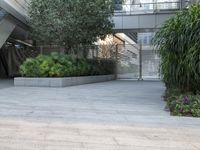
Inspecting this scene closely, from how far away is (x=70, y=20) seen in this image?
1947cm

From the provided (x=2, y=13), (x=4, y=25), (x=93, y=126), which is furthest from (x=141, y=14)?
(x=93, y=126)

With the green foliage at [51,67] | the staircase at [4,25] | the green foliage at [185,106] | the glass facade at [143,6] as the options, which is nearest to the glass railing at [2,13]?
the staircase at [4,25]

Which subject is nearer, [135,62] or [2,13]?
[2,13]

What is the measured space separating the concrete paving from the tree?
369 inches

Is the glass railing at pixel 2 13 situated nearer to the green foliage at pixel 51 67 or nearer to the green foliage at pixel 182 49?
the green foliage at pixel 51 67

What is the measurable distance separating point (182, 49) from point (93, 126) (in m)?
4.19

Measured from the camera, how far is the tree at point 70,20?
1975 centimetres

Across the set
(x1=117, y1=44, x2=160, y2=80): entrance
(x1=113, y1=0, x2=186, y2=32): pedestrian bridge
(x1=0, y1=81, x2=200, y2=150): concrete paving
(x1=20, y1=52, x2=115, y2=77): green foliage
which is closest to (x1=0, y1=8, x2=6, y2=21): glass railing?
(x1=20, y1=52, x2=115, y2=77): green foliage

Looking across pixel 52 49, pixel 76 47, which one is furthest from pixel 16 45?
pixel 76 47

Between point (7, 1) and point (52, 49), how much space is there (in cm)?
578

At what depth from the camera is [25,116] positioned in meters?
8.44

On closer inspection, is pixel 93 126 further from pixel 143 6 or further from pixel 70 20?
pixel 143 6

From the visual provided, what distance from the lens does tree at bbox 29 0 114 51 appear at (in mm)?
19750

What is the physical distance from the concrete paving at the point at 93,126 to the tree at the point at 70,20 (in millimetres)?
9366
